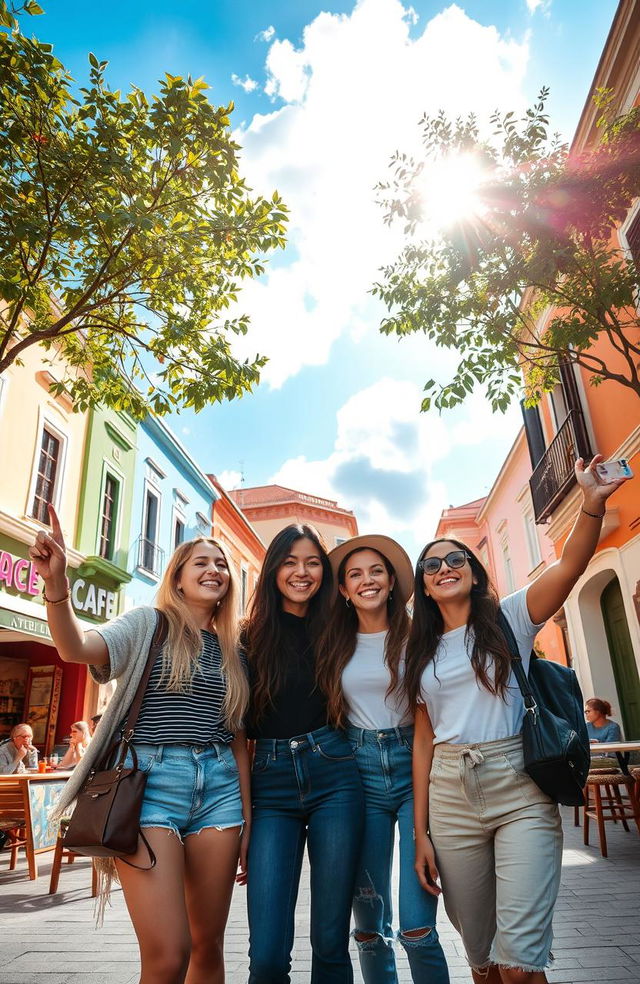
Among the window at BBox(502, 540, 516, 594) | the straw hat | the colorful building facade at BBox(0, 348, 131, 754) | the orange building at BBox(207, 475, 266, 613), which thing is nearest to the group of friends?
the straw hat

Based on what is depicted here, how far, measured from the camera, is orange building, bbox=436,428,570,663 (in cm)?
1714

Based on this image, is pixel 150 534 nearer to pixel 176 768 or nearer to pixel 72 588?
pixel 72 588

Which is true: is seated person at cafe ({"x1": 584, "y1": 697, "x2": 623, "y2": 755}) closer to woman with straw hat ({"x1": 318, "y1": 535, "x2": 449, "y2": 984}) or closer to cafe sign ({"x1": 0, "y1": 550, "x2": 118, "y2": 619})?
woman with straw hat ({"x1": 318, "y1": 535, "x2": 449, "y2": 984})

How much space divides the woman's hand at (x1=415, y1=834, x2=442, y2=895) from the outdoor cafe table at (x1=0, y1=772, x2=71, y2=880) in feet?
17.1

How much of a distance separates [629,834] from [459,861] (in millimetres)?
6411

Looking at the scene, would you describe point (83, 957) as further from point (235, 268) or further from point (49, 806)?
point (235, 268)

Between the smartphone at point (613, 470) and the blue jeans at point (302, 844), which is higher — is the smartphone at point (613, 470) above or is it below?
above

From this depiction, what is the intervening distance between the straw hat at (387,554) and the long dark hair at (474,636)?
34cm

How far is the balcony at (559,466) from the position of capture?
1015cm

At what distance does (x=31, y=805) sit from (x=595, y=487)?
6314mm

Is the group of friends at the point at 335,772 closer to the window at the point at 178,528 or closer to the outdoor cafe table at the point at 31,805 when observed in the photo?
the outdoor cafe table at the point at 31,805

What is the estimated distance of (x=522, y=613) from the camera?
A: 2508mm

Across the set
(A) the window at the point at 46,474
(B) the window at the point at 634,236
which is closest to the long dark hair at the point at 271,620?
(B) the window at the point at 634,236

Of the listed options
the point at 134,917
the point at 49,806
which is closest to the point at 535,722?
the point at 134,917
